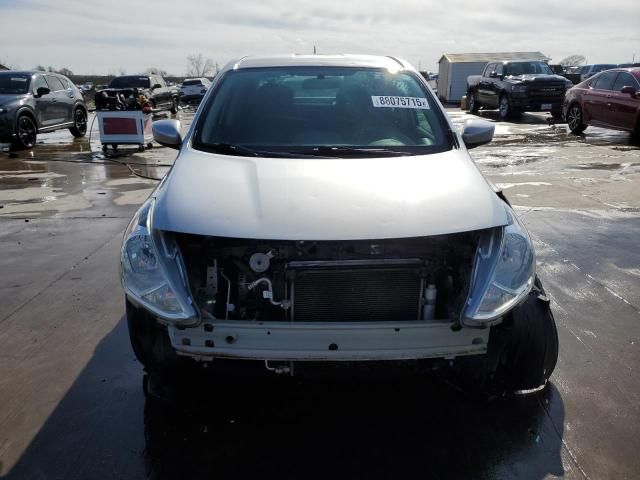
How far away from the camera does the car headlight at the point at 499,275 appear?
2264mm

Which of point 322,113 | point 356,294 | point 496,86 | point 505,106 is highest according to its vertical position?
point 322,113

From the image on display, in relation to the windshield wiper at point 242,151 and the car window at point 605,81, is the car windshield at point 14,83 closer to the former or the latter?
the windshield wiper at point 242,151

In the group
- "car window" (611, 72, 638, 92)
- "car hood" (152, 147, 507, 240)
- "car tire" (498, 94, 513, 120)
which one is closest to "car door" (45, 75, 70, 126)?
"car hood" (152, 147, 507, 240)

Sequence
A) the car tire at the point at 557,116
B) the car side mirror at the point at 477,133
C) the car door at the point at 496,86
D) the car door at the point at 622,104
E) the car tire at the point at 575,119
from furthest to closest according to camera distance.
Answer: the car door at the point at 496,86, the car tire at the point at 557,116, the car tire at the point at 575,119, the car door at the point at 622,104, the car side mirror at the point at 477,133

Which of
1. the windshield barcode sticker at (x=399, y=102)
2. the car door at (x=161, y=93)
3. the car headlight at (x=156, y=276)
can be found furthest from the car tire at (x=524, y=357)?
the car door at (x=161, y=93)

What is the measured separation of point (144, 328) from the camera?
253cm

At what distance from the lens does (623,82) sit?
12.9 meters

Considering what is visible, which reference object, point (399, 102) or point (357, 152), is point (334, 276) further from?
point (399, 102)

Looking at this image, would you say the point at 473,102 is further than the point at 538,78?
Yes

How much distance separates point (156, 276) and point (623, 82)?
13683 millimetres

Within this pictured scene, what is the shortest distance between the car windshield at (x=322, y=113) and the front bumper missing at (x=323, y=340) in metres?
1.22

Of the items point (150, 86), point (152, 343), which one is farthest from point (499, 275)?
point (150, 86)

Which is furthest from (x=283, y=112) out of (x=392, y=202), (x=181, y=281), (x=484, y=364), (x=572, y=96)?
(x=572, y=96)

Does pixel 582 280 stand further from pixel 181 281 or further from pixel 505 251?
pixel 181 281
